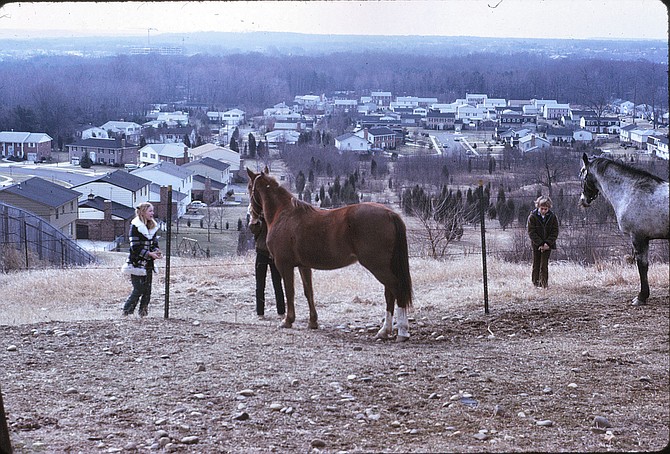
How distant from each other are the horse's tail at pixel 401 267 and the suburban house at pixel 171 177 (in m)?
33.7

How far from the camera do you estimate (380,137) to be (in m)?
52.1

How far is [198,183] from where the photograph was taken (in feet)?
150

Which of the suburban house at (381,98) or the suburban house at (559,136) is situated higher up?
the suburban house at (381,98)

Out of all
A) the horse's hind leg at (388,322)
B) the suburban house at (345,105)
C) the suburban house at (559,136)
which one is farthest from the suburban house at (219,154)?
the horse's hind leg at (388,322)

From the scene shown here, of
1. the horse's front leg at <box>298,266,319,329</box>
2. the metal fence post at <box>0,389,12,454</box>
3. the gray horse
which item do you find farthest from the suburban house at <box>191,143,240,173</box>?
the metal fence post at <box>0,389,12,454</box>

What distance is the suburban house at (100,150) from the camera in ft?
169

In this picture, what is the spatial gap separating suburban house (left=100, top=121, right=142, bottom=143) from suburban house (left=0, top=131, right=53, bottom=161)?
459 centimetres

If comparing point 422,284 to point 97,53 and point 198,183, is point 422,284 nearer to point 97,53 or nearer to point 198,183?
point 198,183

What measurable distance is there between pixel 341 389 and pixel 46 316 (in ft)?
17.1

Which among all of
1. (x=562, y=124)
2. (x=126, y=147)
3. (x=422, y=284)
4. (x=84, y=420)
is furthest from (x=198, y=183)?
(x=84, y=420)

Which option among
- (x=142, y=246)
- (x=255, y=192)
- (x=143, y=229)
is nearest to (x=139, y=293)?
(x=142, y=246)

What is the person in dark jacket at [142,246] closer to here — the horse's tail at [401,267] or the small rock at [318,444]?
the horse's tail at [401,267]

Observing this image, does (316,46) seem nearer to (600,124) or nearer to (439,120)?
(439,120)

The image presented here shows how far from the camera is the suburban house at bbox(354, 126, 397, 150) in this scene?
5166 centimetres
